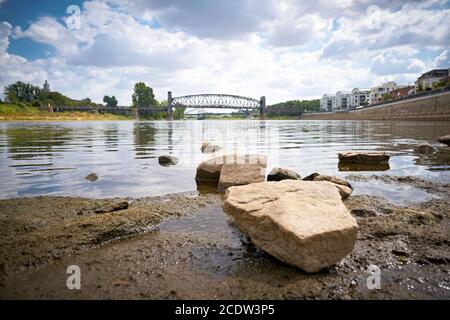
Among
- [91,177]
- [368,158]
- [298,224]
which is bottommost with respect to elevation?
[91,177]

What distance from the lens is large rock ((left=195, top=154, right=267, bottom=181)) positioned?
7.08m

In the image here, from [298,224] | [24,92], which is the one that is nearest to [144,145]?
[298,224]

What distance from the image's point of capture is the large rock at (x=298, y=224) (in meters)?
2.85

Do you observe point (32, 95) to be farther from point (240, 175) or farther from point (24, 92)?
point (240, 175)

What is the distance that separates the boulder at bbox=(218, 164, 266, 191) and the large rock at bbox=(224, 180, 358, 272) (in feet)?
9.09

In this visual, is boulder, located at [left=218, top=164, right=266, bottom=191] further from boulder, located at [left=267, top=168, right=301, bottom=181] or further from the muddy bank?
the muddy bank

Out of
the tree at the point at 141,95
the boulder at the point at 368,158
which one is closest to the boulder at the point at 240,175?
the boulder at the point at 368,158

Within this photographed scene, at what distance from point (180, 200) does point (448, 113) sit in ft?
180

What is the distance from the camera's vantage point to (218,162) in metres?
7.57

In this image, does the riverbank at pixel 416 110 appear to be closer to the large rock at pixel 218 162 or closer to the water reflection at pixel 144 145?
the water reflection at pixel 144 145

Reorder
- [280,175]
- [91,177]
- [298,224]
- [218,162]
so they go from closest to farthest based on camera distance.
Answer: [298,224] → [280,175] → [218,162] → [91,177]

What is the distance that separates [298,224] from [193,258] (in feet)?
4.39

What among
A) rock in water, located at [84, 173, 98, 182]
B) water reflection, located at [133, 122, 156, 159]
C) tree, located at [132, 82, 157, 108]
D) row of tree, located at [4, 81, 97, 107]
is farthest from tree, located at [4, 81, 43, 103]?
rock in water, located at [84, 173, 98, 182]

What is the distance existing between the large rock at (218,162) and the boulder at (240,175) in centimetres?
17
